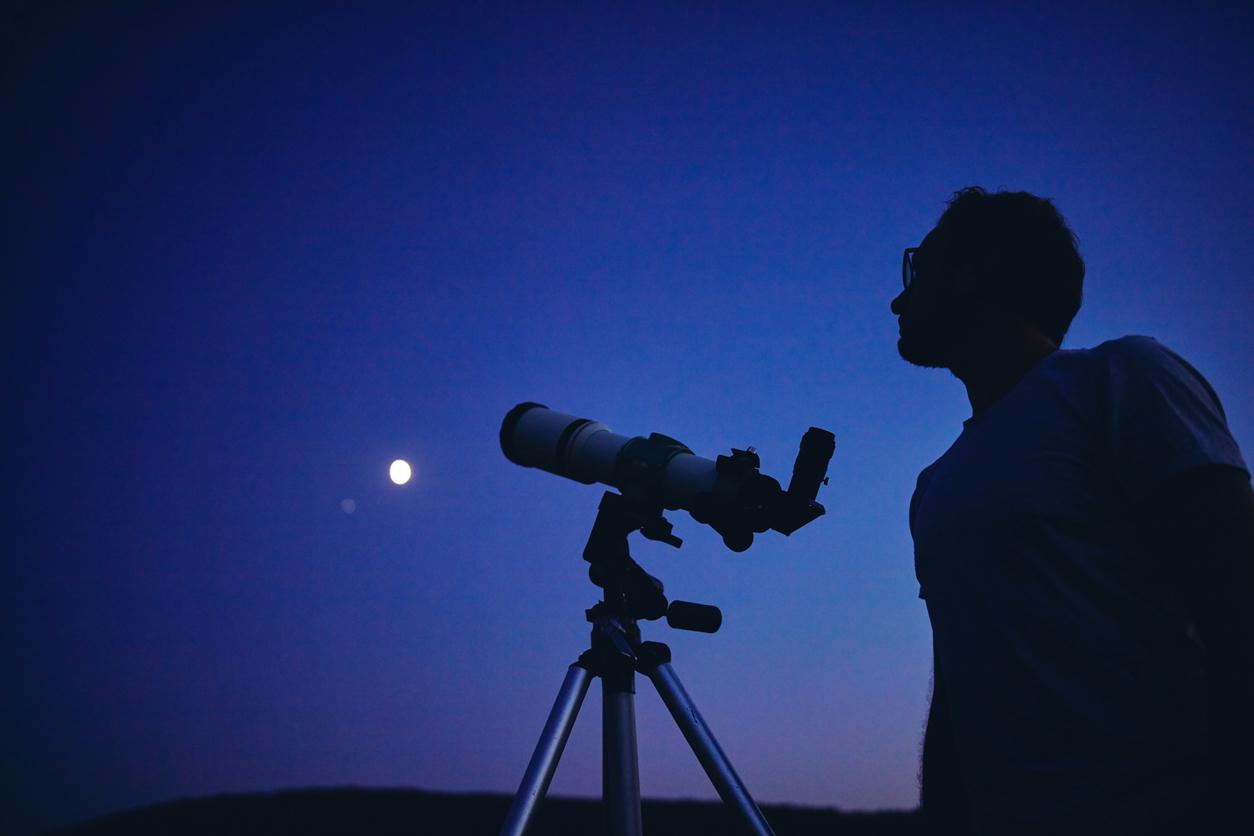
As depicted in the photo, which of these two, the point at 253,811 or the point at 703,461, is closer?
the point at 703,461


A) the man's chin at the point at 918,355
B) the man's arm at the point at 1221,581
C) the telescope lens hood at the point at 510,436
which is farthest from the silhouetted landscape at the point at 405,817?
the man's arm at the point at 1221,581

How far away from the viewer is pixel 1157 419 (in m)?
1.40

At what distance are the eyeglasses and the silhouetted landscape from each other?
576 cm

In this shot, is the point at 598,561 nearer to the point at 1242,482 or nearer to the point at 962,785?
the point at 962,785

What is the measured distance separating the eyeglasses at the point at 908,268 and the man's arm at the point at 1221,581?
55.4 inches

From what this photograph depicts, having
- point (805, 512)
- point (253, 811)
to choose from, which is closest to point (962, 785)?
point (805, 512)

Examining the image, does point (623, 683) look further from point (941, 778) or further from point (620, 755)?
point (941, 778)

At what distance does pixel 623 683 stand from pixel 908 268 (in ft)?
6.61

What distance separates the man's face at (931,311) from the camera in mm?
2352

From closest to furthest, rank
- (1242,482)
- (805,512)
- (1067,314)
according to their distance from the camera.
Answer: (1242,482)
(1067,314)
(805,512)

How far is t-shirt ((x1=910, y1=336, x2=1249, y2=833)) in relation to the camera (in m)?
1.38

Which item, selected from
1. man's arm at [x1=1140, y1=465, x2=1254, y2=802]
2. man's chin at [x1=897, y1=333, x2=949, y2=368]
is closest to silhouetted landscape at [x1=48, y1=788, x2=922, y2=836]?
man's chin at [x1=897, y1=333, x2=949, y2=368]

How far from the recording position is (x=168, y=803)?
7.32 metres

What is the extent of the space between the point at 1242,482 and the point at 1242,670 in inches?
15.0
